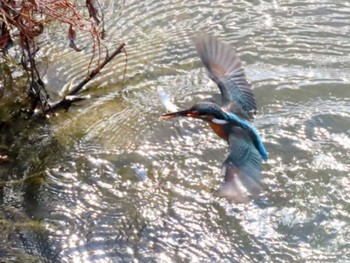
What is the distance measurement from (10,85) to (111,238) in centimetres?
162

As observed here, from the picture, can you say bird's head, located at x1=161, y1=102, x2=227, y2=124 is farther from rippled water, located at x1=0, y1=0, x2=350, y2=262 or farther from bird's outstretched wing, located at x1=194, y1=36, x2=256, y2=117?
rippled water, located at x1=0, y1=0, x2=350, y2=262

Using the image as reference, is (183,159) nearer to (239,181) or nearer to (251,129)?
(251,129)

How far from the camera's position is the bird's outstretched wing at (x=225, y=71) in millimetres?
4070

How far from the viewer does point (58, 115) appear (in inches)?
193

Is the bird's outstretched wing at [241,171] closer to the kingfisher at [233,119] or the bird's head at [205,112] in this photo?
the kingfisher at [233,119]

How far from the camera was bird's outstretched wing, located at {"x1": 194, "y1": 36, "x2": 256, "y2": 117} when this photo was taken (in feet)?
13.4

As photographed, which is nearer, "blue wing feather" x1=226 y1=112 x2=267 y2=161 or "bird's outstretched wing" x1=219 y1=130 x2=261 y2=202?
"bird's outstretched wing" x1=219 y1=130 x2=261 y2=202

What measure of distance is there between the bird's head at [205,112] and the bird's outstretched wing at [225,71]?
0.77 feet

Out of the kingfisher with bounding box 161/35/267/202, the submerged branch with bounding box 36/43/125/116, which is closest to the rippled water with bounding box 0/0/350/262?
the submerged branch with bounding box 36/43/125/116

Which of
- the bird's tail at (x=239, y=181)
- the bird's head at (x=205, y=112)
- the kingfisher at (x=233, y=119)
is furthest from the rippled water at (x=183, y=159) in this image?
the bird's head at (x=205, y=112)

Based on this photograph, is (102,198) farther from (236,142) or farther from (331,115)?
(331,115)

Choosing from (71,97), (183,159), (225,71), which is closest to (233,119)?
(225,71)

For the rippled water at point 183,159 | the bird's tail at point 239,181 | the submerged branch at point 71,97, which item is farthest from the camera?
the submerged branch at point 71,97

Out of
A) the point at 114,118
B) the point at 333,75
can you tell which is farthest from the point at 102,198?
the point at 333,75
